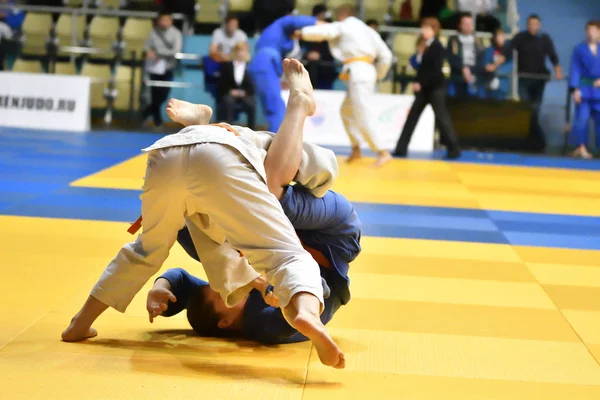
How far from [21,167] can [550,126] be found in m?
9.72

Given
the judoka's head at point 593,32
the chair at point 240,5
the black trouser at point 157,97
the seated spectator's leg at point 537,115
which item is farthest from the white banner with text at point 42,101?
the judoka's head at point 593,32

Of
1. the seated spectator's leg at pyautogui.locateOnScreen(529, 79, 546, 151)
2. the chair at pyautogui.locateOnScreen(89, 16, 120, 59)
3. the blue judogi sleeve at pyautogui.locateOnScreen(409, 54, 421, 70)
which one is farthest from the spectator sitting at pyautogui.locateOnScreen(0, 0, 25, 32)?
the seated spectator's leg at pyautogui.locateOnScreen(529, 79, 546, 151)

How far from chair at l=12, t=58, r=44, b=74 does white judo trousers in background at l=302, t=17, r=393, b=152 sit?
7.62 m

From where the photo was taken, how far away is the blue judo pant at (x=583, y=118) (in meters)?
16.0

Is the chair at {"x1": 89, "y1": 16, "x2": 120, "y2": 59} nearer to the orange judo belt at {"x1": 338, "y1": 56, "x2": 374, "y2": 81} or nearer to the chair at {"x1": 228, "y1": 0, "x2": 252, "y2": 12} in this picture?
the chair at {"x1": 228, "y1": 0, "x2": 252, "y2": 12}

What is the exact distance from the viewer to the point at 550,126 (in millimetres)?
16078

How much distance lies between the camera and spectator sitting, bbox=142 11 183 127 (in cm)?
1714

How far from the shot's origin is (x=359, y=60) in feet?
41.4

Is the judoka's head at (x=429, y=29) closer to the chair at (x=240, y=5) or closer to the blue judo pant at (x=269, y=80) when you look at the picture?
the blue judo pant at (x=269, y=80)

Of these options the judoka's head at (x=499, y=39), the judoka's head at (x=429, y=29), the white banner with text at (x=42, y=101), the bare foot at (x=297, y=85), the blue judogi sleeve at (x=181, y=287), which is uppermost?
the bare foot at (x=297, y=85)

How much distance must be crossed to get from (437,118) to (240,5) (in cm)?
609

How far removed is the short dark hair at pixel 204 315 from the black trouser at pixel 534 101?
504 inches

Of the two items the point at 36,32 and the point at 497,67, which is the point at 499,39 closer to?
the point at 497,67

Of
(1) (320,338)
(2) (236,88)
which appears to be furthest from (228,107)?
(1) (320,338)
